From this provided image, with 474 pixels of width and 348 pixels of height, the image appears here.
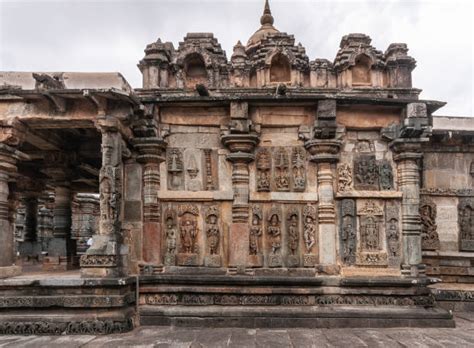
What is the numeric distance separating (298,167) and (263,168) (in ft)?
2.35

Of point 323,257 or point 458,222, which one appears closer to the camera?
point 323,257

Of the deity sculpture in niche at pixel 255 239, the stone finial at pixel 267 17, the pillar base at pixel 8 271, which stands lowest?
the pillar base at pixel 8 271

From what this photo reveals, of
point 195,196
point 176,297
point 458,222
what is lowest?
point 176,297

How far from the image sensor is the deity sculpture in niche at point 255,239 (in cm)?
723

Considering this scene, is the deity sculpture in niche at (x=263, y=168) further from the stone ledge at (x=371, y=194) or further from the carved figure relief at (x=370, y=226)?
the carved figure relief at (x=370, y=226)

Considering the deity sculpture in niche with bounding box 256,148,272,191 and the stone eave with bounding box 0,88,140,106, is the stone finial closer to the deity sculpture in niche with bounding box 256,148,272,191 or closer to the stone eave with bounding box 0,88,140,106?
the deity sculpture in niche with bounding box 256,148,272,191

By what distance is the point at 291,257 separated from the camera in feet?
23.8

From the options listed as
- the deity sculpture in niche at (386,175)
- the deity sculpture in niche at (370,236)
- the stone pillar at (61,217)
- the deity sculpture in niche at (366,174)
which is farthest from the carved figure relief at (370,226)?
the stone pillar at (61,217)

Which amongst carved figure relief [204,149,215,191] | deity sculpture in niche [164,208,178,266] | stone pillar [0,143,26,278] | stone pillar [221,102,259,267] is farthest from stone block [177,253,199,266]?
stone pillar [0,143,26,278]

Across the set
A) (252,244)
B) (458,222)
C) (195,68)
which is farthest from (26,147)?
(458,222)

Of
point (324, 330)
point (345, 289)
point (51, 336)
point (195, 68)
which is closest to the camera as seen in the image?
point (51, 336)

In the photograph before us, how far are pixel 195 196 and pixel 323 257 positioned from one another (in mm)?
2771

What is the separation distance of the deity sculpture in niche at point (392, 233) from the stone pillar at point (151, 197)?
14.7 ft

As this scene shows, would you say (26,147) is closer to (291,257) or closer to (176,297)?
(176,297)
